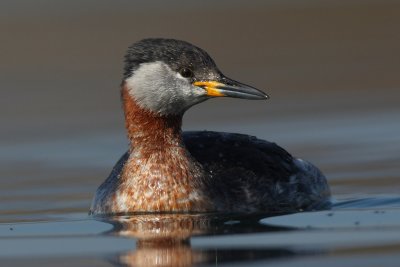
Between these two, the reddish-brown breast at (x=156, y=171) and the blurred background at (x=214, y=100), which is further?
the blurred background at (x=214, y=100)

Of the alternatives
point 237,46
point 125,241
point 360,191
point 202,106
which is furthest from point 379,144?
point 237,46

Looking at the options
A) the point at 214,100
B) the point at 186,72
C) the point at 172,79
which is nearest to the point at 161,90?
the point at 172,79

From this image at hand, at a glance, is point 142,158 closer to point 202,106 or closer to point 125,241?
point 125,241

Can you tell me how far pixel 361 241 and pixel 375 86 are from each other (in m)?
10.1

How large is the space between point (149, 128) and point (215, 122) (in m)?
5.65

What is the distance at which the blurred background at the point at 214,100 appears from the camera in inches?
661

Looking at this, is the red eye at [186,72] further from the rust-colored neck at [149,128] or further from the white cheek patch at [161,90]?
the rust-colored neck at [149,128]

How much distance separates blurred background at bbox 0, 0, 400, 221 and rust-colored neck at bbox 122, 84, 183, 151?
4.64ft

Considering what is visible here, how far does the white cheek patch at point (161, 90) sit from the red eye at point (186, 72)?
0.11 ft

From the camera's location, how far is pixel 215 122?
19625mm

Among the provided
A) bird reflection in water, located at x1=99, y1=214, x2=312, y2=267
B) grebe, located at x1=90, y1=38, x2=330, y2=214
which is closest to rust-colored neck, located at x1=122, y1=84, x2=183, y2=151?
grebe, located at x1=90, y1=38, x2=330, y2=214

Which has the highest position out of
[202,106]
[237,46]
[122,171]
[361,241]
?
[237,46]

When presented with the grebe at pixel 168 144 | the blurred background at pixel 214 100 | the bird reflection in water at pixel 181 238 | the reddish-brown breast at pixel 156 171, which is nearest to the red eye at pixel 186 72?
the grebe at pixel 168 144

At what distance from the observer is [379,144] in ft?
57.4
